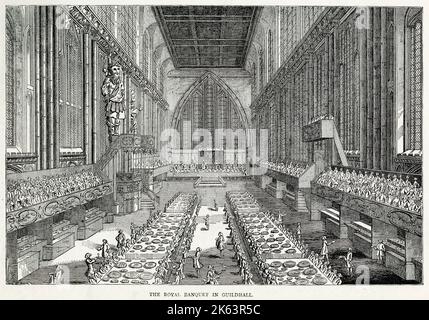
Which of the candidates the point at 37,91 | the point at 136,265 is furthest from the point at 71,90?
the point at 136,265

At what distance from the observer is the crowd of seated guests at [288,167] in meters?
16.4

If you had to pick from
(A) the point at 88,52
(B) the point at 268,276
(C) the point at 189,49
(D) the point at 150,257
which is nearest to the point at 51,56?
(A) the point at 88,52

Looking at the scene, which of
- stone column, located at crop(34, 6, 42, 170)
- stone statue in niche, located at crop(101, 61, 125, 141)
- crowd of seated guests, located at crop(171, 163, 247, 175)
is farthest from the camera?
crowd of seated guests, located at crop(171, 163, 247, 175)

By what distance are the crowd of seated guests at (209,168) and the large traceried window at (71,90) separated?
251 inches

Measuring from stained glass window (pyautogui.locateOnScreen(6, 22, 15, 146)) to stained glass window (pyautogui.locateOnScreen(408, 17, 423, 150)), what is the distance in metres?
9.60

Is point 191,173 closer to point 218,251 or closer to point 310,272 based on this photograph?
point 218,251

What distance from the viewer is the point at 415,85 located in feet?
35.4

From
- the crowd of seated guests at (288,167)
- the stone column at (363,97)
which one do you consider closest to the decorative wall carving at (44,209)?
the crowd of seated guests at (288,167)

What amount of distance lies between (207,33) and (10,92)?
46.2 feet

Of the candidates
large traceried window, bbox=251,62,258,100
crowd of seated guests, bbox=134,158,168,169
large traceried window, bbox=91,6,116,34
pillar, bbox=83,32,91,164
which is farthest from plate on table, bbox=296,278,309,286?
large traceried window, bbox=251,62,258,100

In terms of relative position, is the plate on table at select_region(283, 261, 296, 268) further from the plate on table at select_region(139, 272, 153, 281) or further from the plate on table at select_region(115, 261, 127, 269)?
the plate on table at select_region(115, 261, 127, 269)

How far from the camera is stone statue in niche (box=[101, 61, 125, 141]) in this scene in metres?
16.1

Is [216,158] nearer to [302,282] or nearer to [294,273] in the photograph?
[294,273]

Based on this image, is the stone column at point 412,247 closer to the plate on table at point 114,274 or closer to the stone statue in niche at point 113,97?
the plate on table at point 114,274
